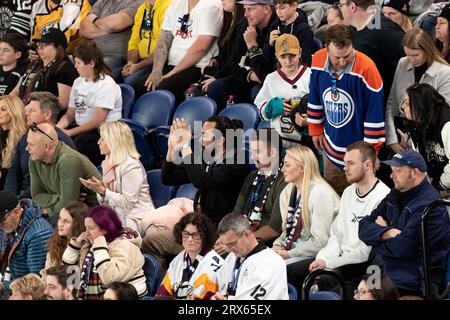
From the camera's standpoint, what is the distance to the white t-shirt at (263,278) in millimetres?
7898

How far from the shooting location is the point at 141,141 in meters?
10.7

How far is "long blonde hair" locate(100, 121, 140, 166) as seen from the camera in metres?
9.85

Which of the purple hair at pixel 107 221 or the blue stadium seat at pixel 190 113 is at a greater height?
the purple hair at pixel 107 221

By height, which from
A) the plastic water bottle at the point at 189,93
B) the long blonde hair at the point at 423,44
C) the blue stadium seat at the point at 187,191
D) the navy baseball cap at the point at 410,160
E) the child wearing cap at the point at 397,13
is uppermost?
the long blonde hair at the point at 423,44

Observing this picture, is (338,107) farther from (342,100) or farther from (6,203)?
(6,203)

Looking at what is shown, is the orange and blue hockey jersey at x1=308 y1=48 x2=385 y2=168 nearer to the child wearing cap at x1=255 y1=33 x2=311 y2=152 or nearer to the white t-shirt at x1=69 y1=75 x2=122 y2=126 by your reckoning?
the child wearing cap at x1=255 y1=33 x2=311 y2=152

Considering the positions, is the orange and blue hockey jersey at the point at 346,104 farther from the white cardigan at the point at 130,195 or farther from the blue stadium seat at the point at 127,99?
the blue stadium seat at the point at 127,99

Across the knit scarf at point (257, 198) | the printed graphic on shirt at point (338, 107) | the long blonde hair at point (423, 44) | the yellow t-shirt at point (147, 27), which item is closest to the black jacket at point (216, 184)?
the knit scarf at point (257, 198)

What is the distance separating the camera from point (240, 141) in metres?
9.54

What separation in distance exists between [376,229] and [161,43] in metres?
4.15

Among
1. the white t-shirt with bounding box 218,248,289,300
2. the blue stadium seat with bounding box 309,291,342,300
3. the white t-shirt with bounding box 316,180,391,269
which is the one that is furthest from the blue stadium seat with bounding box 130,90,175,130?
the blue stadium seat with bounding box 309,291,342,300

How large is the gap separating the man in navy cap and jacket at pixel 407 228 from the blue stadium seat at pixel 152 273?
149cm

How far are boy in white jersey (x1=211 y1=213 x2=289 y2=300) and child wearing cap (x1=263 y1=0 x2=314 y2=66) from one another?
2.26 metres
